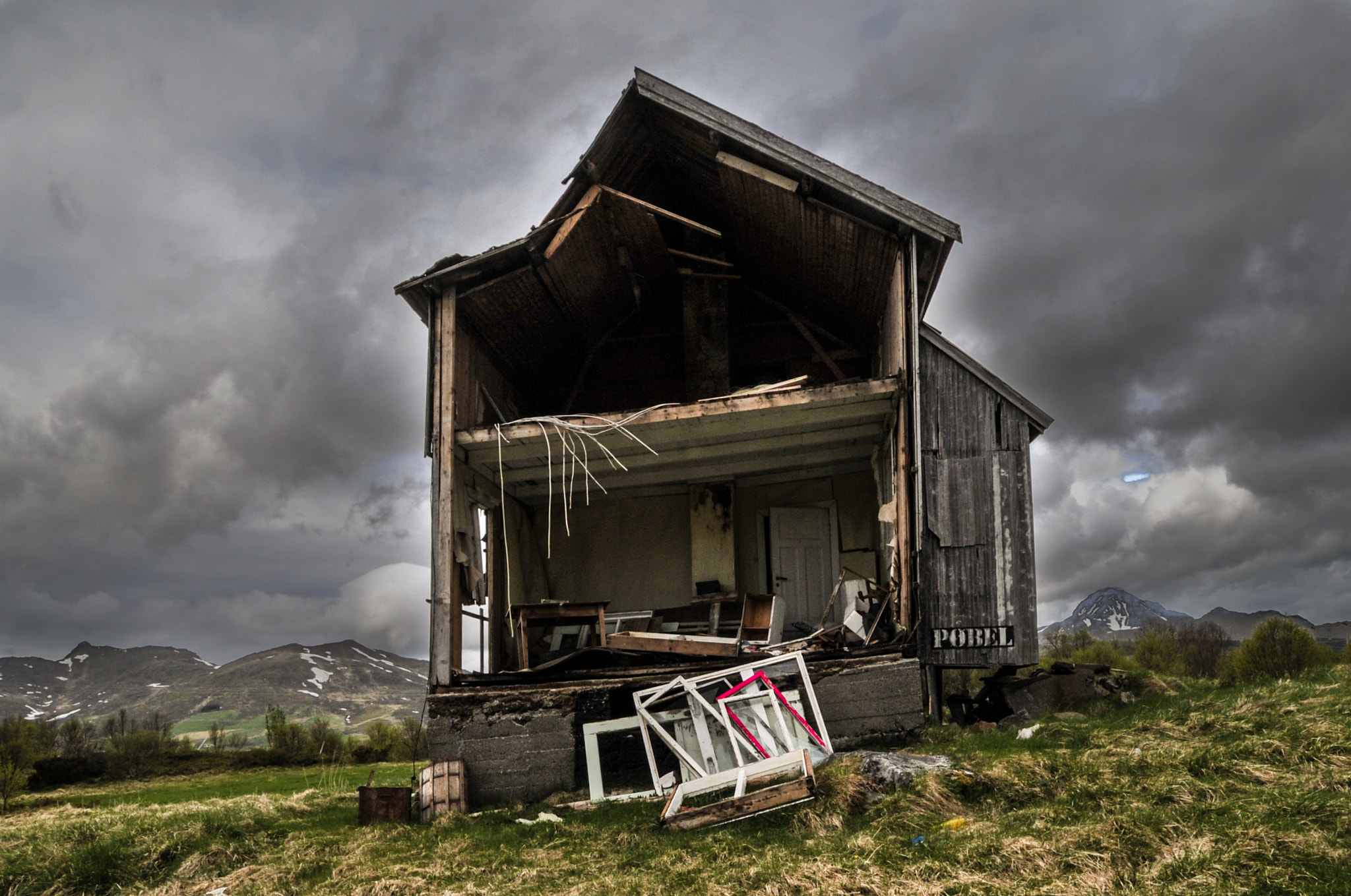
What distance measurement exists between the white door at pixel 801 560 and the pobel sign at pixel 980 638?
295 centimetres

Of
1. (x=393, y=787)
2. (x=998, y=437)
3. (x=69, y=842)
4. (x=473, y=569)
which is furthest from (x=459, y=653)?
(x=998, y=437)

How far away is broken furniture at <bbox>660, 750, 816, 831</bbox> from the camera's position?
761 centimetres

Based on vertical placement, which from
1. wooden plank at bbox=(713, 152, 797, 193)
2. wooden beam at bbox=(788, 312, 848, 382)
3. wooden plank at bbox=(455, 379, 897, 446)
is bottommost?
wooden plank at bbox=(455, 379, 897, 446)

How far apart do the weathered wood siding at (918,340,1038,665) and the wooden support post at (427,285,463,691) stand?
6228mm

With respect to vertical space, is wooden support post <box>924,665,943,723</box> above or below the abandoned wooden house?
below

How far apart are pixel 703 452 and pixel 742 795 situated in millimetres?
6334

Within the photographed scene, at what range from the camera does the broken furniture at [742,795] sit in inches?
300

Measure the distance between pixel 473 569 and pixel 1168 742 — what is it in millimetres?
8731

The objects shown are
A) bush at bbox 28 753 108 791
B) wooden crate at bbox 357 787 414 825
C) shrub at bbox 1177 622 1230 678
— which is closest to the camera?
wooden crate at bbox 357 787 414 825

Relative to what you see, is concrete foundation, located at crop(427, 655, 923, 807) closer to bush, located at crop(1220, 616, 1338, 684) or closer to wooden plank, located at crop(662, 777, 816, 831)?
wooden plank, located at crop(662, 777, 816, 831)

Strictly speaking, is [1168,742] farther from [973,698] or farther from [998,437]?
[973,698]

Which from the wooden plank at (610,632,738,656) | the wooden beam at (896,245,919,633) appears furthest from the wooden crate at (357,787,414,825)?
the wooden beam at (896,245,919,633)

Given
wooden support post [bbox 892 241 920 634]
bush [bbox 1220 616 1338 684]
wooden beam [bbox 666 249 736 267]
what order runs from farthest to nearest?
1. bush [bbox 1220 616 1338 684]
2. wooden beam [bbox 666 249 736 267]
3. wooden support post [bbox 892 241 920 634]

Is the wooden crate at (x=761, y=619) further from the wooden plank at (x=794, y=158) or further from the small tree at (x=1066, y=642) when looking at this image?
the small tree at (x=1066, y=642)
